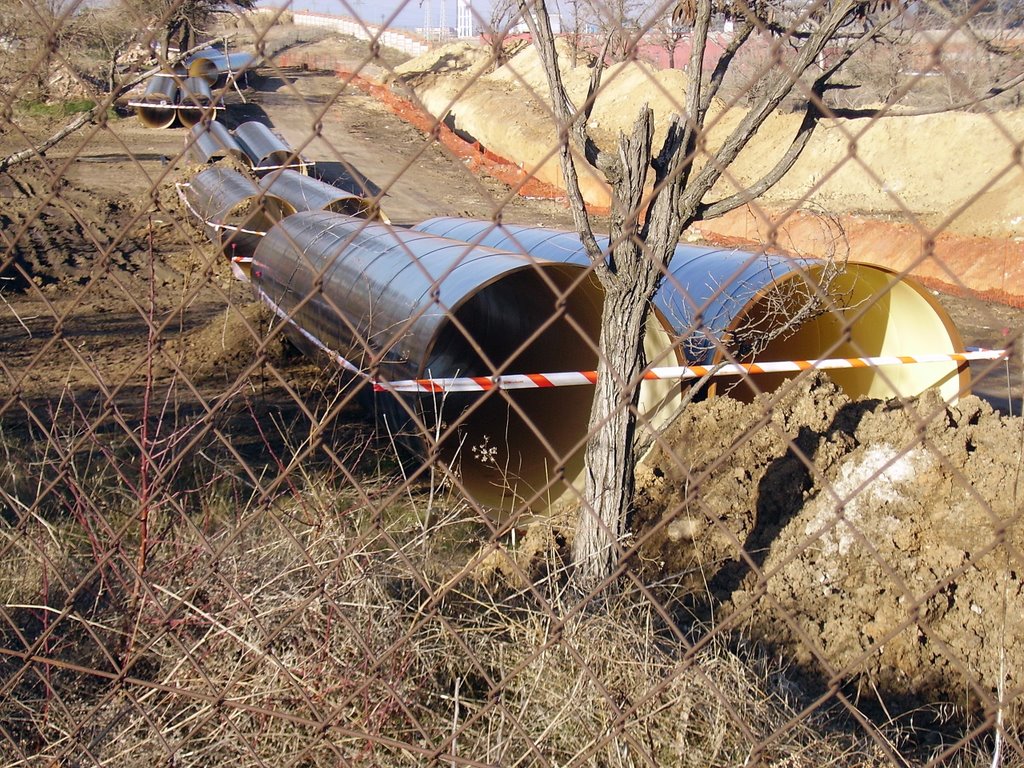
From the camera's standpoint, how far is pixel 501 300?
9000 millimetres

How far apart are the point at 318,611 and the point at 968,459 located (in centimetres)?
496

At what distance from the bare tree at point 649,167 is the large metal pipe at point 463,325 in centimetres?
129

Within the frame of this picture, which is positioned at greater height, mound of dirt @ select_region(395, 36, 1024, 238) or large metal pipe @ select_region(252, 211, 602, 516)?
mound of dirt @ select_region(395, 36, 1024, 238)

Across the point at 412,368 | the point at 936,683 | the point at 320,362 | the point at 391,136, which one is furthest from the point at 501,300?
the point at 391,136

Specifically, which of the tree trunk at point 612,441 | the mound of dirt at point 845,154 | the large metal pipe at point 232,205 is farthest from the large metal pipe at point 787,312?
the mound of dirt at point 845,154

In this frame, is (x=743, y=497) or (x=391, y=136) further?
(x=391, y=136)

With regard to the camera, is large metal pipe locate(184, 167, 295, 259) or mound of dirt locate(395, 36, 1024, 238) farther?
mound of dirt locate(395, 36, 1024, 238)

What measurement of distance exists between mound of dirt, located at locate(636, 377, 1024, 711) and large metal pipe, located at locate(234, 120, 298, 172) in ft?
43.0

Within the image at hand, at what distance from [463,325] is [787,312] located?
3.05m

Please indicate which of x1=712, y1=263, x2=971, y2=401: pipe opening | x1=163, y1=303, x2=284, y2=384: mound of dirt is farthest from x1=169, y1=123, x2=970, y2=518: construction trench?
x1=163, y1=303, x2=284, y2=384: mound of dirt

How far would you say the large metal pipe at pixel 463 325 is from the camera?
6359 mm

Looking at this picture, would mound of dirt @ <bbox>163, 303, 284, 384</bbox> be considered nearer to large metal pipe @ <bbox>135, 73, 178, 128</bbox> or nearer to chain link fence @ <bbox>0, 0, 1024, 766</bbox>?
chain link fence @ <bbox>0, 0, 1024, 766</bbox>

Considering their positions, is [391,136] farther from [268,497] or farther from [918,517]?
[268,497]

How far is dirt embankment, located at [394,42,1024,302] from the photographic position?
15156 millimetres
